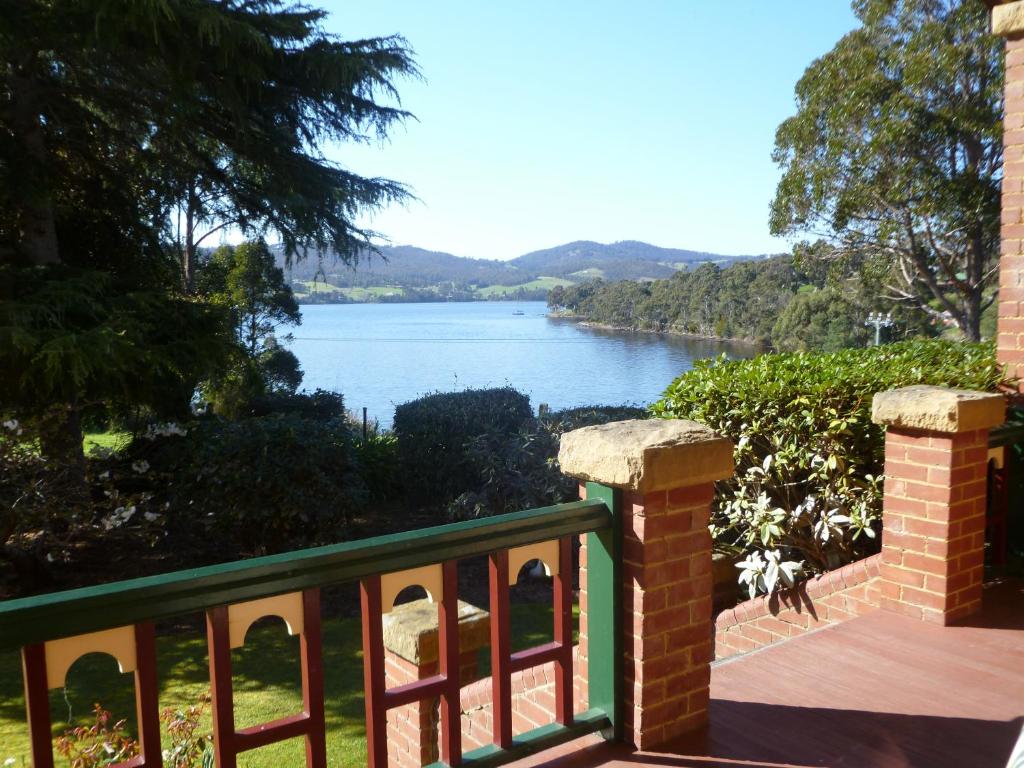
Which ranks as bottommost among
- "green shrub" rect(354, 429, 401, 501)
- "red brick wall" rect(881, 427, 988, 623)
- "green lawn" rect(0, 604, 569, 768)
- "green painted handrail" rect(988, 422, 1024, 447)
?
"green lawn" rect(0, 604, 569, 768)

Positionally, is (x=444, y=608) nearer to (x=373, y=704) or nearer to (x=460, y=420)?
(x=373, y=704)

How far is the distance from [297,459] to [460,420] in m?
3.16

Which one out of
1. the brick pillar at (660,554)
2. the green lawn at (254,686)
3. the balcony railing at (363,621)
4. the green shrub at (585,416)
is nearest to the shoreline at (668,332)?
the green shrub at (585,416)

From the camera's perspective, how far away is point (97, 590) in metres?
1.76

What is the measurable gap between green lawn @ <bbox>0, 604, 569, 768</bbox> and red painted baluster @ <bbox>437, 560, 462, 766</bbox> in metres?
2.97

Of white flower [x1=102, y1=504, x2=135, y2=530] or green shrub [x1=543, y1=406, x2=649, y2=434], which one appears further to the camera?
green shrub [x1=543, y1=406, x2=649, y2=434]

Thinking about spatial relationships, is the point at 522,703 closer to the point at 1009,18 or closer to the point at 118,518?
the point at 1009,18

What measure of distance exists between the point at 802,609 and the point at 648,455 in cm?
259

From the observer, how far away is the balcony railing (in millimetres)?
1736

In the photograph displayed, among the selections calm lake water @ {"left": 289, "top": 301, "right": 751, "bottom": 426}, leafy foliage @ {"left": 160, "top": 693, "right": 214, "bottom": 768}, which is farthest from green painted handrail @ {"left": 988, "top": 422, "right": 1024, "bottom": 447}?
calm lake water @ {"left": 289, "top": 301, "right": 751, "bottom": 426}

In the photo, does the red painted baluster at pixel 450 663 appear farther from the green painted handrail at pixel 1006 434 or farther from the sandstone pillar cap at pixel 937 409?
the green painted handrail at pixel 1006 434

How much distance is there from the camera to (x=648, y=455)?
2461mm

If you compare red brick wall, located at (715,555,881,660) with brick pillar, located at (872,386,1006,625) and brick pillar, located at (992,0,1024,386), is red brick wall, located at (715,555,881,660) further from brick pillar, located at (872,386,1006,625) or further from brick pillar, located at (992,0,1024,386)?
brick pillar, located at (992,0,1024,386)

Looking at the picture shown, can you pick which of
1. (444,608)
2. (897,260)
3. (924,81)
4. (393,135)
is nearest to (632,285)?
(897,260)
